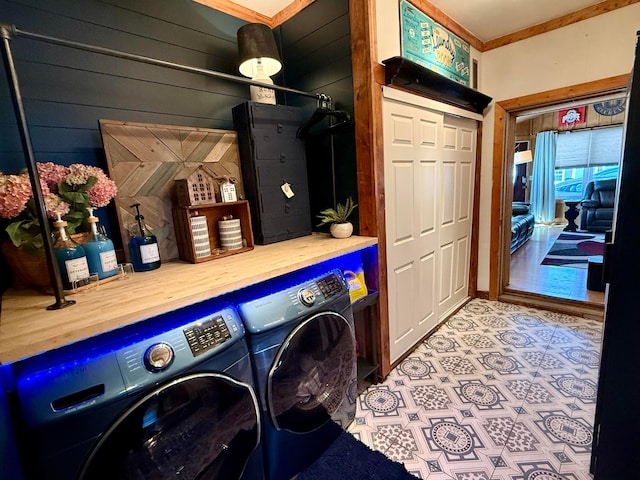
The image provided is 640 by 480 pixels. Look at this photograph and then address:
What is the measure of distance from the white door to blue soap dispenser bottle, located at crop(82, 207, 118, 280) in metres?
1.43

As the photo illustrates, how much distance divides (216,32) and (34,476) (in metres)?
2.15

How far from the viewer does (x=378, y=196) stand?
5.68ft

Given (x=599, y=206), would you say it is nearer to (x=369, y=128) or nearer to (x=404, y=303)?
(x=404, y=303)

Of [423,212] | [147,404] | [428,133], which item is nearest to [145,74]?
[147,404]

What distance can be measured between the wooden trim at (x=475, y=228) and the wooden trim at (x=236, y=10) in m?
2.13

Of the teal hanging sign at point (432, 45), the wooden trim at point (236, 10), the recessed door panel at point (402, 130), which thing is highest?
the wooden trim at point (236, 10)

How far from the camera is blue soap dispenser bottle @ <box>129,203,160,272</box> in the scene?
1.34m

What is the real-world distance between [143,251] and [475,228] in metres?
2.86

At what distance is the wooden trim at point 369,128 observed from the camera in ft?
5.24

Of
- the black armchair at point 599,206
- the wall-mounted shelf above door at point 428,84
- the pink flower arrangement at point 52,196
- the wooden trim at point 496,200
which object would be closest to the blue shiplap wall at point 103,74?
the pink flower arrangement at point 52,196

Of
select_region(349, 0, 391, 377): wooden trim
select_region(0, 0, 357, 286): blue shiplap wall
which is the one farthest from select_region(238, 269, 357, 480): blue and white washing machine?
select_region(0, 0, 357, 286): blue shiplap wall

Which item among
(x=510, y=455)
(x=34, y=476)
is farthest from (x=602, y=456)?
(x=34, y=476)

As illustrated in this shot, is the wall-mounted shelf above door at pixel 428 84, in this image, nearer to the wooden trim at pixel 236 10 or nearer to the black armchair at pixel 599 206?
the wooden trim at pixel 236 10

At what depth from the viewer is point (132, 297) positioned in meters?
0.98
